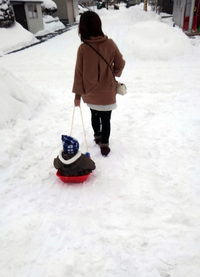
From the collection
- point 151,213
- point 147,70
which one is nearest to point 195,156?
point 151,213

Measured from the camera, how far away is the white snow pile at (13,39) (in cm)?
1309

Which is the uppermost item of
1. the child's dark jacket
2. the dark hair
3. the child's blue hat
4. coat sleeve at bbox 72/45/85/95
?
the dark hair

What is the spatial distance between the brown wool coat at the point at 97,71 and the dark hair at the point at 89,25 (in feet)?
0.20

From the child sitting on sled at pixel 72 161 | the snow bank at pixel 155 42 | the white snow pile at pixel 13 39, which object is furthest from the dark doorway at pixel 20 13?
the child sitting on sled at pixel 72 161

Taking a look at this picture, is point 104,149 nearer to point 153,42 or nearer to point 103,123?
point 103,123

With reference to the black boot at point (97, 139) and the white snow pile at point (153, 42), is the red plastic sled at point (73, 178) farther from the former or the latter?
the white snow pile at point (153, 42)

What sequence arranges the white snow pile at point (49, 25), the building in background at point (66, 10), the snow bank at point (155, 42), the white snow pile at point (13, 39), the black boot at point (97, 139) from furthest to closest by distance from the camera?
the building in background at point (66, 10) → the white snow pile at point (49, 25) → the white snow pile at point (13, 39) → the snow bank at point (155, 42) → the black boot at point (97, 139)

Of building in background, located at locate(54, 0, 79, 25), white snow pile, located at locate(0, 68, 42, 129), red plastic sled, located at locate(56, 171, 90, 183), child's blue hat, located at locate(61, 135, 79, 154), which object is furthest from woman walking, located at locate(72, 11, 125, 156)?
building in background, located at locate(54, 0, 79, 25)

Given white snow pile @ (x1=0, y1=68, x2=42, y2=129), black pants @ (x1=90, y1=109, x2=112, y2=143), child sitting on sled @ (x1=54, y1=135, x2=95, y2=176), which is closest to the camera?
child sitting on sled @ (x1=54, y1=135, x2=95, y2=176)

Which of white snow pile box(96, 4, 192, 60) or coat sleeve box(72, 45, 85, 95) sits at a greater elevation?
coat sleeve box(72, 45, 85, 95)

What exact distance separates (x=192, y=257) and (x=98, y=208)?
3.10ft

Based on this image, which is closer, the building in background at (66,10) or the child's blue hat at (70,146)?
the child's blue hat at (70,146)

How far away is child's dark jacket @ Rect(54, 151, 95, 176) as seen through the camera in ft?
8.01

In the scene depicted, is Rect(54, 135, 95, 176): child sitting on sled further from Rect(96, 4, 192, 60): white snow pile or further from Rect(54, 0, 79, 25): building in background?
Rect(54, 0, 79, 25): building in background
